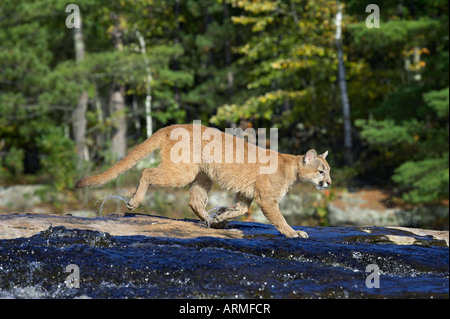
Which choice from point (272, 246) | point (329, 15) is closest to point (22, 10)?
point (329, 15)

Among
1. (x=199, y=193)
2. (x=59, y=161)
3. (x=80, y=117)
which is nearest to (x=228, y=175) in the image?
(x=199, y=193)

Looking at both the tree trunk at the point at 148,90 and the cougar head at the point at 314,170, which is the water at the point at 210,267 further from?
the tree trunk at the point at 148,90

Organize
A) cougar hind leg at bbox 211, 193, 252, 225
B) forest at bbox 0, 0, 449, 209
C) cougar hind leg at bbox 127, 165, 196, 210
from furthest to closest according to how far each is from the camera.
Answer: forest at bbox 0, 0, 449, 209, cougar hind leg at bbox 127, 165, 196, 210, cougar hind leg at bbox 211, 193, 252, 225

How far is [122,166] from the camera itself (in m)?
7.64

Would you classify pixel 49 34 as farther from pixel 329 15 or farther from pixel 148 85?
pixel 329 15

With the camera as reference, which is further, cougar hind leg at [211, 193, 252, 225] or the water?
cougar hind leg at [211, 193, 252, 225]

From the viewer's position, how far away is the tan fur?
7477 millimetres

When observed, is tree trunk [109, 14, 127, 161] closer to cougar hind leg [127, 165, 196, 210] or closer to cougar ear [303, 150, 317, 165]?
cougar hind leg [127, 165, 196, 210]

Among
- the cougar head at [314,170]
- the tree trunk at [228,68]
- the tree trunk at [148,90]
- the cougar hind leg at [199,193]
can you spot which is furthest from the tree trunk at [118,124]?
the cougar head at [314,170]

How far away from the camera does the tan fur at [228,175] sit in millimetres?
7477

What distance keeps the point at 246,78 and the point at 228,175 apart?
16997 mm

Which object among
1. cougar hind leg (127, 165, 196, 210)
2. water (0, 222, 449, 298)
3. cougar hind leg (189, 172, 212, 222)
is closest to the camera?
water (0, 222, 449, 298)

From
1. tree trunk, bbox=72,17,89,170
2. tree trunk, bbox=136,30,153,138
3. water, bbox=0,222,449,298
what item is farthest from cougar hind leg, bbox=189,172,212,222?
tree trunk, bbox=136,30,153,138

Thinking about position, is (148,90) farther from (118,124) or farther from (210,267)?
(210,267)
